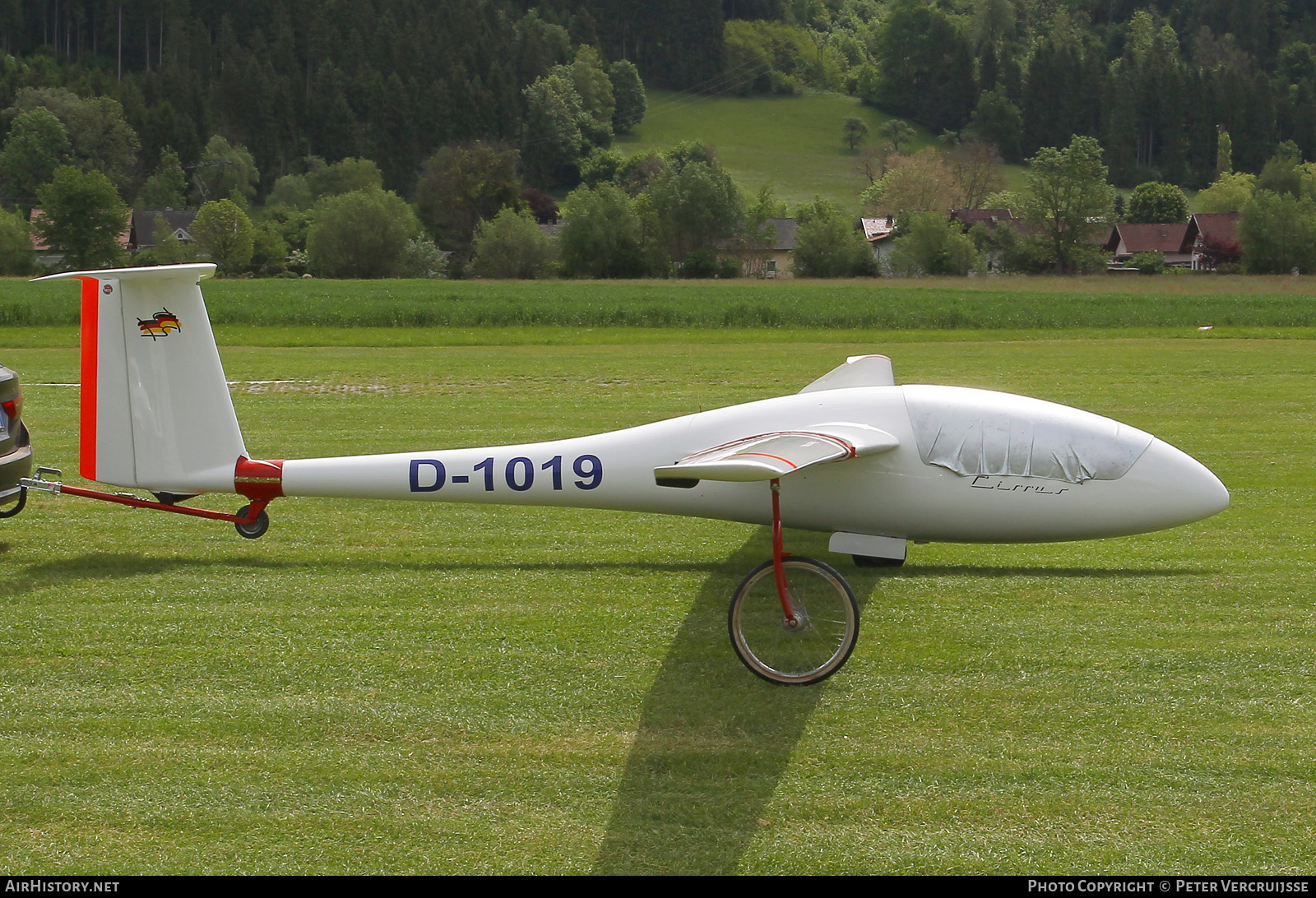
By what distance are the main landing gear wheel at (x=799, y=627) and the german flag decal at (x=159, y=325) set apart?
4.88 meters

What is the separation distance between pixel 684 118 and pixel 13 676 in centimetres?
19456

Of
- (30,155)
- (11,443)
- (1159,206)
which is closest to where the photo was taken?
(11,443)

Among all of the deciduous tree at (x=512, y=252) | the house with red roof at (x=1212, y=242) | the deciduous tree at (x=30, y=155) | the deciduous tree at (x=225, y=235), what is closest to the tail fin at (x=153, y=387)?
the deciduous tree at (x=512, y=252)

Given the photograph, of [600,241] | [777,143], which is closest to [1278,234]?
[600,241]

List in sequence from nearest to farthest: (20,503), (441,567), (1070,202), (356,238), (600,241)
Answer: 1. (441,567)
2. (20,503)
3. (600,241)
4. (356,238)
5. (1070,202)

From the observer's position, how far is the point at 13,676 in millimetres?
6785

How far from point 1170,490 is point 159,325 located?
7680 mm

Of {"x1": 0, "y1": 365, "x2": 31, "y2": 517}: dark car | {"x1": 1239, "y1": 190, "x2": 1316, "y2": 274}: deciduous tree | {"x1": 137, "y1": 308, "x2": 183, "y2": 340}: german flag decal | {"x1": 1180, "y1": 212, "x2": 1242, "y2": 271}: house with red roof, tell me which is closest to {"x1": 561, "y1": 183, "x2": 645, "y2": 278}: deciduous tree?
{"x1": 1239, "y1": 190, "x2": 1316, "y2": 274}: deciduous tree

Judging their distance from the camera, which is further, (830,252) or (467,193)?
(467,193)

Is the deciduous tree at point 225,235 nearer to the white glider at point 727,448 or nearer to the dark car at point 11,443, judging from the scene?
the dark car at point 11,443

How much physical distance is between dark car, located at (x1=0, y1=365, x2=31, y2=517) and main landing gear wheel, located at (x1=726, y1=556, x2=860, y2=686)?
5.70 m

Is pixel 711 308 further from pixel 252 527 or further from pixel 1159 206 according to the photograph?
pixel 1159 206

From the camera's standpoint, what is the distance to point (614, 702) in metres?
6.53
